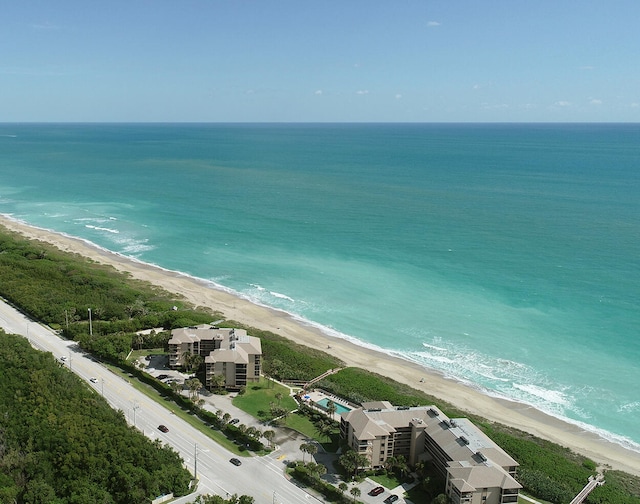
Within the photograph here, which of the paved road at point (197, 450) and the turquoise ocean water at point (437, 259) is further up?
the turquoise ocean water at point (437, 259)

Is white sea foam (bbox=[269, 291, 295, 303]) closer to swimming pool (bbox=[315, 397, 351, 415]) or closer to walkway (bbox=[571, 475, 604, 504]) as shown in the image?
swimming pool (bbox=[315, 397, 351, 415])

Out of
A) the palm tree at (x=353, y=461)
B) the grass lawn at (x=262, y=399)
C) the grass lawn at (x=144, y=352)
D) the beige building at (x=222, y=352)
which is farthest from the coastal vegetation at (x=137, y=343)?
the palm tree at (x=353, y=461)

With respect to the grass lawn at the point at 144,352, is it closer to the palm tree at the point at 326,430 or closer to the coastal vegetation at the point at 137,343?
the coastal vegetation at the point at 137,343

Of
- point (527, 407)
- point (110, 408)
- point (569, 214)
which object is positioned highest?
point (569, 214)

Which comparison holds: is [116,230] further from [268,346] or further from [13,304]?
[268,346]

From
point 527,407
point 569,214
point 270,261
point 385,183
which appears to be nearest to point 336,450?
point 527,407

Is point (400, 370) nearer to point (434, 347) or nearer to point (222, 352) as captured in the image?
point (434, 347)

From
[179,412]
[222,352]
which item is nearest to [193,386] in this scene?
[179,412]
